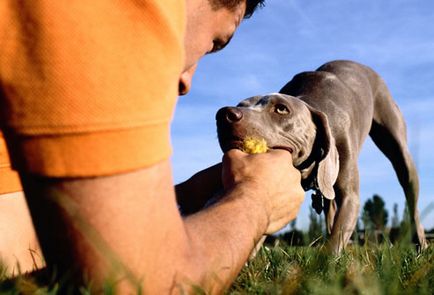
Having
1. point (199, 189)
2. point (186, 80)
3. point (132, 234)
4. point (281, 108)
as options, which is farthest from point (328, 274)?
point (281, 108)

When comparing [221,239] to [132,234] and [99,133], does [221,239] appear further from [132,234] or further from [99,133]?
[99,133]

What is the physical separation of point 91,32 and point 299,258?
67.3 inches

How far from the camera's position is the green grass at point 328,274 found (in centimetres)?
160

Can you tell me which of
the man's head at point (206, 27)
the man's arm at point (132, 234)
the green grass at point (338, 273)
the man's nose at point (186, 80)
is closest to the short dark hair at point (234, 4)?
the man's head at point (206, 27)

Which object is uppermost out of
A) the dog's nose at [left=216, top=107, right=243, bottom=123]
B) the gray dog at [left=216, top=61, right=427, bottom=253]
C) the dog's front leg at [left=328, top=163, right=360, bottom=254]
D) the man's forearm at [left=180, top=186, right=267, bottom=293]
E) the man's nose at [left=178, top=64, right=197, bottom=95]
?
the man's nose at [left=178, top=64, right=197, bottom=95]

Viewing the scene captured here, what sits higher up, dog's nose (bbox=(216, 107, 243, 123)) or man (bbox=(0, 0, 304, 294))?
man (bbox=(0, 0, 304, 294))

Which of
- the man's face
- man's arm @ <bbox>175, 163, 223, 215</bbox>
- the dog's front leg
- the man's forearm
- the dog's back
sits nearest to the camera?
the man's forearm

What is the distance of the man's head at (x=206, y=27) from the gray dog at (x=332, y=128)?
849 mm

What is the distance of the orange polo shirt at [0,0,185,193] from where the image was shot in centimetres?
141

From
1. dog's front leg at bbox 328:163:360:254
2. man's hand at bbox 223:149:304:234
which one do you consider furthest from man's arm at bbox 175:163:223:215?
dog's front leg at bbox 328:163:360:254

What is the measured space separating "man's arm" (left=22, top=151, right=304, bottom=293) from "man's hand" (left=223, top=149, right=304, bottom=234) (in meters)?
0.30

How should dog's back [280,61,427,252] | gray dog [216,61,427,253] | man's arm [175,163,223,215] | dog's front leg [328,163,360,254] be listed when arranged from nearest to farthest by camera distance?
man's arm [175,163,223,215] → gray dog [216,61,427,253] → dog's front leg [328,163,360,254] → dog's back [280,61,427,252]

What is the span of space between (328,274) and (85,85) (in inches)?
45.8

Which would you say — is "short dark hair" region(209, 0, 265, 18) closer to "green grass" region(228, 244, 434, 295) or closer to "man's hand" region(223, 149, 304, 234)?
"man's hand" region(223, 149, 304, 234)
